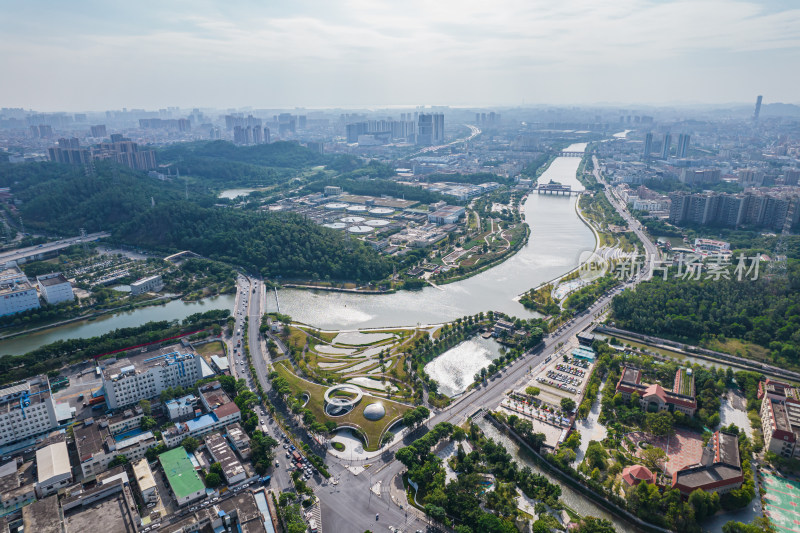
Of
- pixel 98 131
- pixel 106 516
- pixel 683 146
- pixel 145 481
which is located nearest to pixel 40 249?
pixel 145 481

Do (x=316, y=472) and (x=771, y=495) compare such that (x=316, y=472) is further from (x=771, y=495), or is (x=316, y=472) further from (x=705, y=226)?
(x=705, y=226)

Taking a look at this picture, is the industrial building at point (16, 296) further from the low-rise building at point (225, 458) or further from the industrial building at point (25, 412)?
the low-rise building at point (225, 458)

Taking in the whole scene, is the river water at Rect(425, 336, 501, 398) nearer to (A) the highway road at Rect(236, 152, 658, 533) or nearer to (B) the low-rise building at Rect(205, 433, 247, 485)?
(A) the highway road at Rect(236, 152, 658, 533)

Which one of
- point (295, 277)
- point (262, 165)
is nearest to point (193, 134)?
point (262, 165)

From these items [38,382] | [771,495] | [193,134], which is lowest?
[771,495]

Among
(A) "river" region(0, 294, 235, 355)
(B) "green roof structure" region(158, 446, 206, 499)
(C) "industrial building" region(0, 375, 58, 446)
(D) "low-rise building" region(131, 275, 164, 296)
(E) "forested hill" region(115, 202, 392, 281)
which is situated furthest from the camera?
(E) "forested hill" region(115, 202, 392, 281)

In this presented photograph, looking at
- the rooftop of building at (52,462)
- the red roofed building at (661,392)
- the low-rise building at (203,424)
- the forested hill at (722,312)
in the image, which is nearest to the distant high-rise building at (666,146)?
the forested hill at (722,312)

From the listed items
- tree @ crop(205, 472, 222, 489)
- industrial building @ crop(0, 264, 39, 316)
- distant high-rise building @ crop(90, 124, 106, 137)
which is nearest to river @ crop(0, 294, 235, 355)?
industrial building @ crop(0, 264, 39, 316)

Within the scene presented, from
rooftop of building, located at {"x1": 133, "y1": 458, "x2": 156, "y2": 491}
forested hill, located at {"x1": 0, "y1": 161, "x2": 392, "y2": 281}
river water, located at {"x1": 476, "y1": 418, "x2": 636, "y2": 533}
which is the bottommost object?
river water, located at {"x1": 476, "y1": 418, "x2": 636, "y2": 533}
